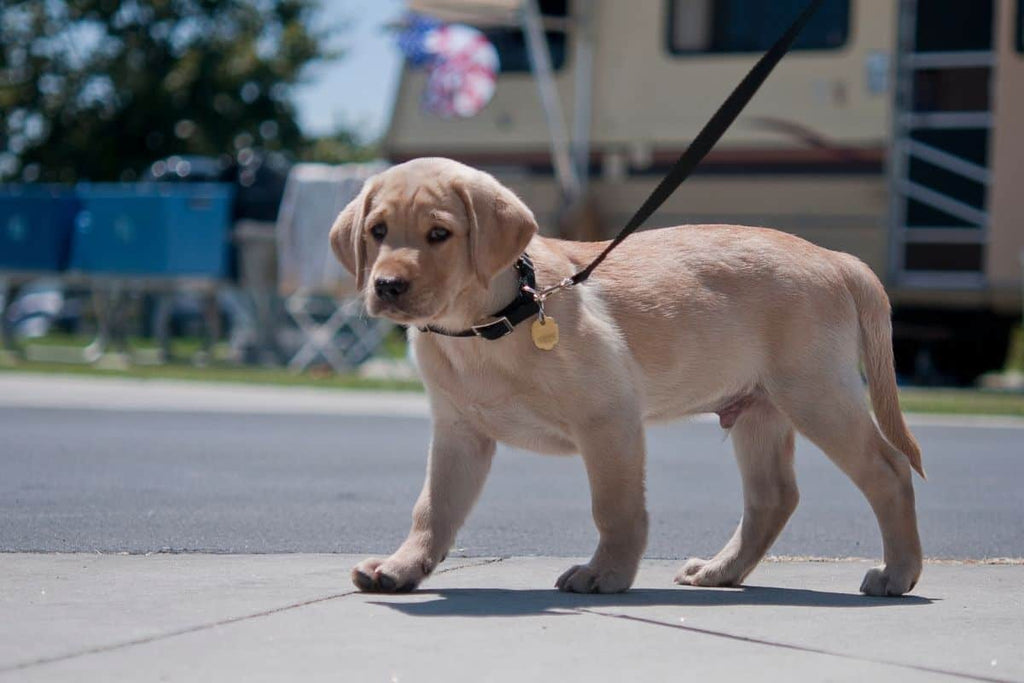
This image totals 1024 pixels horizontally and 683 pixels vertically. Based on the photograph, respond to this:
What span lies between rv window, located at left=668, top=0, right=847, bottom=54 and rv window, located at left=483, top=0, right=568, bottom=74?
1.01m

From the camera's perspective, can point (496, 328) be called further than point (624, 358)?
No

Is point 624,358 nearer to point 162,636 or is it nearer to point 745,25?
point 162,636

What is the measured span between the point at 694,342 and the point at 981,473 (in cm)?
408

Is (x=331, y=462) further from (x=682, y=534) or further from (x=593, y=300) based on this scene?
(x=593, y=300)

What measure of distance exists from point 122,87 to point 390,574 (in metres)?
27.8

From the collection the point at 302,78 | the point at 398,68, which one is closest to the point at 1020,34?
the point at 398,68

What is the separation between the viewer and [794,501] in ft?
16.0

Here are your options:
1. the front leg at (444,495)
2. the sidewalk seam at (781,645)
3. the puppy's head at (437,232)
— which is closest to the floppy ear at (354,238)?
the puppy's head at (437,232)

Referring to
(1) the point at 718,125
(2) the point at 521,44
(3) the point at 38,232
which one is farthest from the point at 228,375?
(1) the point at 718,125

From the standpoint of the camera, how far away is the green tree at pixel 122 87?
101 ft

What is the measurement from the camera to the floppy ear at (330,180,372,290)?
4.38 metres

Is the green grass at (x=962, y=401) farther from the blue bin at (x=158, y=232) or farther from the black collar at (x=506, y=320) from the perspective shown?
the black collar at (x=506, y=320)

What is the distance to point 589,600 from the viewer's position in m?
4.21

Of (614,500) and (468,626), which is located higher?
(614,500)
